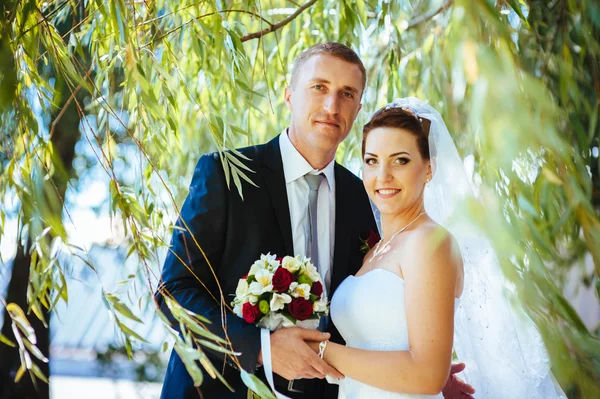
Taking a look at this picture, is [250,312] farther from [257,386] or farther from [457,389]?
[457,389]

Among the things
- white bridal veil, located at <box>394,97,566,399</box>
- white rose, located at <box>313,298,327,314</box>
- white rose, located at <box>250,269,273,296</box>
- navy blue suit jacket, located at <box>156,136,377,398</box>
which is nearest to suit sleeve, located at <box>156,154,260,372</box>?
navy blue suit jacket, located at <box>156,136,377,398</box>

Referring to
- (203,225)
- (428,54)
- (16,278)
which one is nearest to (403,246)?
(203,225)

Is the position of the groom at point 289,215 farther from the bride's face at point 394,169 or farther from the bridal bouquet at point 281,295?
the bride's face at point 394,169

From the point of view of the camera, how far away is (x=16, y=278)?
12.6 ft

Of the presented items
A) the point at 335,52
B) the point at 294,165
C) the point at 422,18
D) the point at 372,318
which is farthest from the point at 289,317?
the point at 422,18

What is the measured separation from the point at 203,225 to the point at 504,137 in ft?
4.27

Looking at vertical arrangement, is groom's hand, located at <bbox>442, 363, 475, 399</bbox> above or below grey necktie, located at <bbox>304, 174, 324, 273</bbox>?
below

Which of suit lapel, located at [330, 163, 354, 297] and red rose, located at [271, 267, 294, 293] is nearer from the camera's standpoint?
red rose, located at [271, 267, 294, 293]

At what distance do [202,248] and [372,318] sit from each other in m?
0.56

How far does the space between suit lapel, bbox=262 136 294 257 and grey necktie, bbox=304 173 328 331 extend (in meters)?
0.10

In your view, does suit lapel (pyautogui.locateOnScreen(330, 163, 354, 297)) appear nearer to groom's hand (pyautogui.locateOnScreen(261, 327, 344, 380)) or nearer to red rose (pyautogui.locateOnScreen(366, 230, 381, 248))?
red rose (pyautogui.locateOnScreen(366, 230, 381, 248))

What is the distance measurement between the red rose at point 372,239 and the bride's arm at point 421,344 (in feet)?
1.28

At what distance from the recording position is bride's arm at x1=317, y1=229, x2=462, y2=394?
192 cm

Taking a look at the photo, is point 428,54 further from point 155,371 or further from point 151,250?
point 155,371
